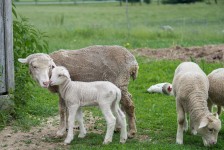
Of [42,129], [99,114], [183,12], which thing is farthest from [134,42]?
[183,12]

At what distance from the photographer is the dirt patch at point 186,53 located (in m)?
15.7

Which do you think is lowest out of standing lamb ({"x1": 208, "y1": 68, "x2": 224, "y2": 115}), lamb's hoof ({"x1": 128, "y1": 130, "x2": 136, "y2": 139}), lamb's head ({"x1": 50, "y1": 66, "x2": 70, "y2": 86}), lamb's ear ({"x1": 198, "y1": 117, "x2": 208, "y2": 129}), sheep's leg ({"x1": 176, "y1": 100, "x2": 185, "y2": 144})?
lamb's hoof ({"x1": 128, "y1": 130, "x2": 136, "y2": 139})

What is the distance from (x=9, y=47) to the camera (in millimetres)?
9531

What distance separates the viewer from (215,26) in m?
24.5

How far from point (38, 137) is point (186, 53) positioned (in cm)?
820

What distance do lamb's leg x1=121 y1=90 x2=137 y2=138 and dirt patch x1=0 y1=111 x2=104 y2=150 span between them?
58 centimetres

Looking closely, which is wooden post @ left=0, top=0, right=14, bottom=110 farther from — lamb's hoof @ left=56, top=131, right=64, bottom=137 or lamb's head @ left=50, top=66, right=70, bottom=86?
lamb's head @ left=50, top=66, right=70, bottom=86

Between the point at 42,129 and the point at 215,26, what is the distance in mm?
16404

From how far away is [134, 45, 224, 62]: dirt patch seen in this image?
15662 millimetres

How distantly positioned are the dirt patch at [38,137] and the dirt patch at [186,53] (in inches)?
253

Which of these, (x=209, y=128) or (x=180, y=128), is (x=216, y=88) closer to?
(x=180, y=128)

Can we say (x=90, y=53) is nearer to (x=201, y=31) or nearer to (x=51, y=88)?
(x=51, y=88)

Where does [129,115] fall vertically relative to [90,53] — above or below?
below

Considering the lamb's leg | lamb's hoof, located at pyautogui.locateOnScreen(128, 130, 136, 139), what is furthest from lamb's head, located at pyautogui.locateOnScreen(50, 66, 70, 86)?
lamb's hoof, located at pyautogui.locateOnScreen(128, 130, 136, 139)
